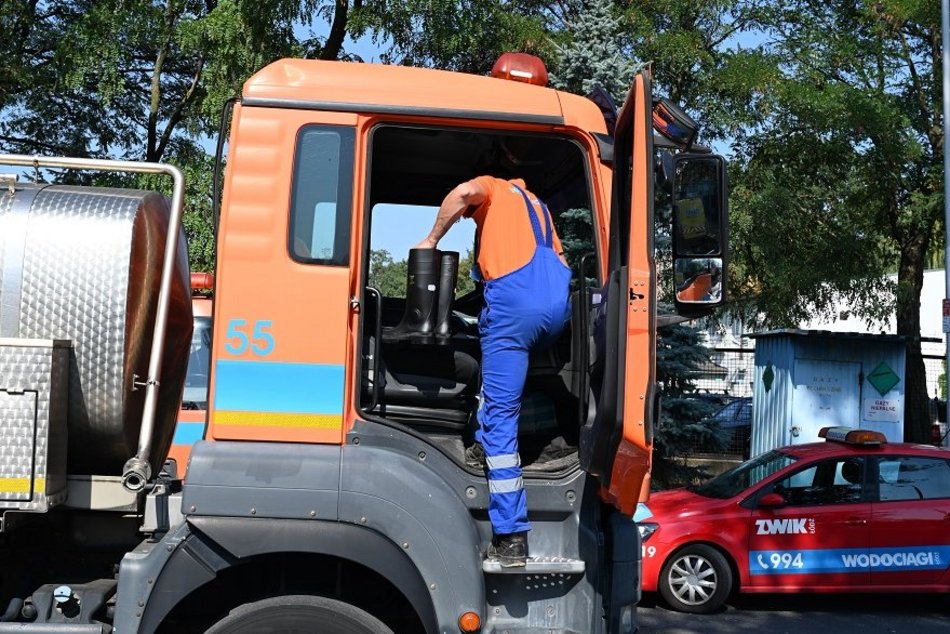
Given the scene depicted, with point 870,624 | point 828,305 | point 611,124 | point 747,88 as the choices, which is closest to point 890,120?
point 747,88

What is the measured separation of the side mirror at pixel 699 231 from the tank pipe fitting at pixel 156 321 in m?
1.80

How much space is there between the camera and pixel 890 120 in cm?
1428

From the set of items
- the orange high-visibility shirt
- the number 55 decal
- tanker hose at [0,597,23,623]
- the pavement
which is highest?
the orange high-visibility shirt

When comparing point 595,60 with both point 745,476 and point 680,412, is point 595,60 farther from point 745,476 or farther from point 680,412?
point 745,476

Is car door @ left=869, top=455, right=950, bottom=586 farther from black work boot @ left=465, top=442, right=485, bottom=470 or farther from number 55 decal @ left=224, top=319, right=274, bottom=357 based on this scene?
number 55 decal @ left=224, top=319, right=274, bottom=357

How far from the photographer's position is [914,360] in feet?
57.7

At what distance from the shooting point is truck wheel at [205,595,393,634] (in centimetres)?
349

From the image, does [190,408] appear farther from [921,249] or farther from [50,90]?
[921,249]

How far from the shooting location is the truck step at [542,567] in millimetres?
3523

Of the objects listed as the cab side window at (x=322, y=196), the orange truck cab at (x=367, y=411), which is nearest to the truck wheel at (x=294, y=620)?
the orange truck cab at (x=367, y=411)

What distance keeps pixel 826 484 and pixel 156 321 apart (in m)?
6.97

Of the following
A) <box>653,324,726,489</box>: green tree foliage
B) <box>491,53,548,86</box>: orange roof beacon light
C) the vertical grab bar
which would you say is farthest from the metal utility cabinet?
the vertical grab bar

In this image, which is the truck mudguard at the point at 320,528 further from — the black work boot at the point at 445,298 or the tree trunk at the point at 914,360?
the tree trunk at the point at 914,360

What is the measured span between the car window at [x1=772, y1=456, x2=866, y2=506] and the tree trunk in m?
9.11
